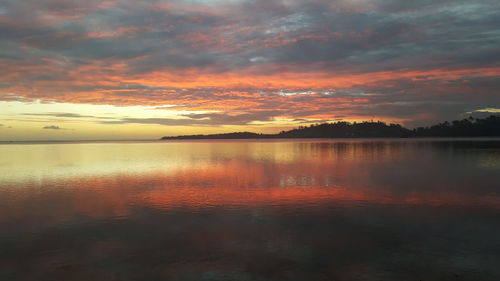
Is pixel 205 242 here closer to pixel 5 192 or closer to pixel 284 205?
pixel 284 205

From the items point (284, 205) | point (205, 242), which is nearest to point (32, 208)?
point (205, 242)

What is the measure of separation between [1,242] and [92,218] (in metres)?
4.53

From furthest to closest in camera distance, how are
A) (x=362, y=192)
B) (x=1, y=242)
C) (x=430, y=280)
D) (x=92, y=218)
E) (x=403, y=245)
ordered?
(x=362, y=192)
(x=92, y=218)
(x=1, y=242)
(x=403, y=245)
(x=430, y=280)

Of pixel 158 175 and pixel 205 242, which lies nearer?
pixel 205 242

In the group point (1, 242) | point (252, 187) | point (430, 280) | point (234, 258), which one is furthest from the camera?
point (252, 187)

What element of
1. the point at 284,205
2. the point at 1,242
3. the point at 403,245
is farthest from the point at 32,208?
the point at 403,245

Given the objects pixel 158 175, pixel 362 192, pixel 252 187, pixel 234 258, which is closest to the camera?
pixel 234 258

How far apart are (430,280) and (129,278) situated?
9.47 metres

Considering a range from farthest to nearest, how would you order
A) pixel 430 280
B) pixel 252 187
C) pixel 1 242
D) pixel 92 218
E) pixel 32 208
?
pixel 252 187 → pixel 32 208 → pixel 92 218 → pixel 1 242 → pixel 430 280

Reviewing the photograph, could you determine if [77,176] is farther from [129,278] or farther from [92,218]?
[129,278]

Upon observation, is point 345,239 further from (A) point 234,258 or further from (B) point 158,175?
(B) point 158,175

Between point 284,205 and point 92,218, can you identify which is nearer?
point 92,218

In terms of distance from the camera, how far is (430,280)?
10734mm

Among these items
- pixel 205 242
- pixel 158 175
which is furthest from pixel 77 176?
pixel 205 242
